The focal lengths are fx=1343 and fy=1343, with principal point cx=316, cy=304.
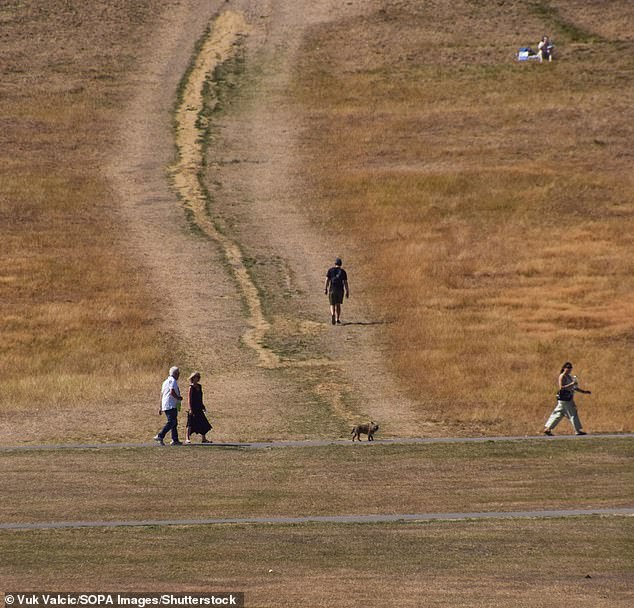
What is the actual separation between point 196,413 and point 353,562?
9.10 m

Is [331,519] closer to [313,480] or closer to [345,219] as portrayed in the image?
[313,480]

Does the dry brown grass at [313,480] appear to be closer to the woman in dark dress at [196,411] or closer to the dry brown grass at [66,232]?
the woman in dark dress at [196,411]

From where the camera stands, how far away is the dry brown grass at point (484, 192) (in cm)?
3678

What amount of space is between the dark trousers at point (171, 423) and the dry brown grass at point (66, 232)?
258 centimetres

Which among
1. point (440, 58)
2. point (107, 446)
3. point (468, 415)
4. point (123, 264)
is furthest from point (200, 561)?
point (440, 58)

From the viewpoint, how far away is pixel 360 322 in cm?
4172

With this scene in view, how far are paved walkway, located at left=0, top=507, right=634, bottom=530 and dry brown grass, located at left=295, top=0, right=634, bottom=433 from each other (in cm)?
727

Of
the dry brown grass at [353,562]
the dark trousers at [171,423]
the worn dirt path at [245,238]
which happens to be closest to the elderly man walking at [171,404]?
the dark trousers at [171,423]

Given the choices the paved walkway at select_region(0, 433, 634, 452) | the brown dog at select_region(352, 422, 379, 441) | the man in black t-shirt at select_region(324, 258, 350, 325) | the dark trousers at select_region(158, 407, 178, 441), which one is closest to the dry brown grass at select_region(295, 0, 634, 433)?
the paved walkway at select_region(0, 433, 634, 452)

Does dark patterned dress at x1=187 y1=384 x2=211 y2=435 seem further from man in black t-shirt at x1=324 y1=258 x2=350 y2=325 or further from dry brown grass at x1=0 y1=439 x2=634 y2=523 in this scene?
man in black t-shirt at x1=324 y1=258 x2=350 y2=325

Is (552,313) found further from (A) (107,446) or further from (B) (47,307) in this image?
(A) (107,446)

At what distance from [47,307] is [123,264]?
5.90 meters

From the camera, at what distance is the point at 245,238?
52.8 m

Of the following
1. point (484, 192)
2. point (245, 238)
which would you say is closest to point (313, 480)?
point (245, 238)
